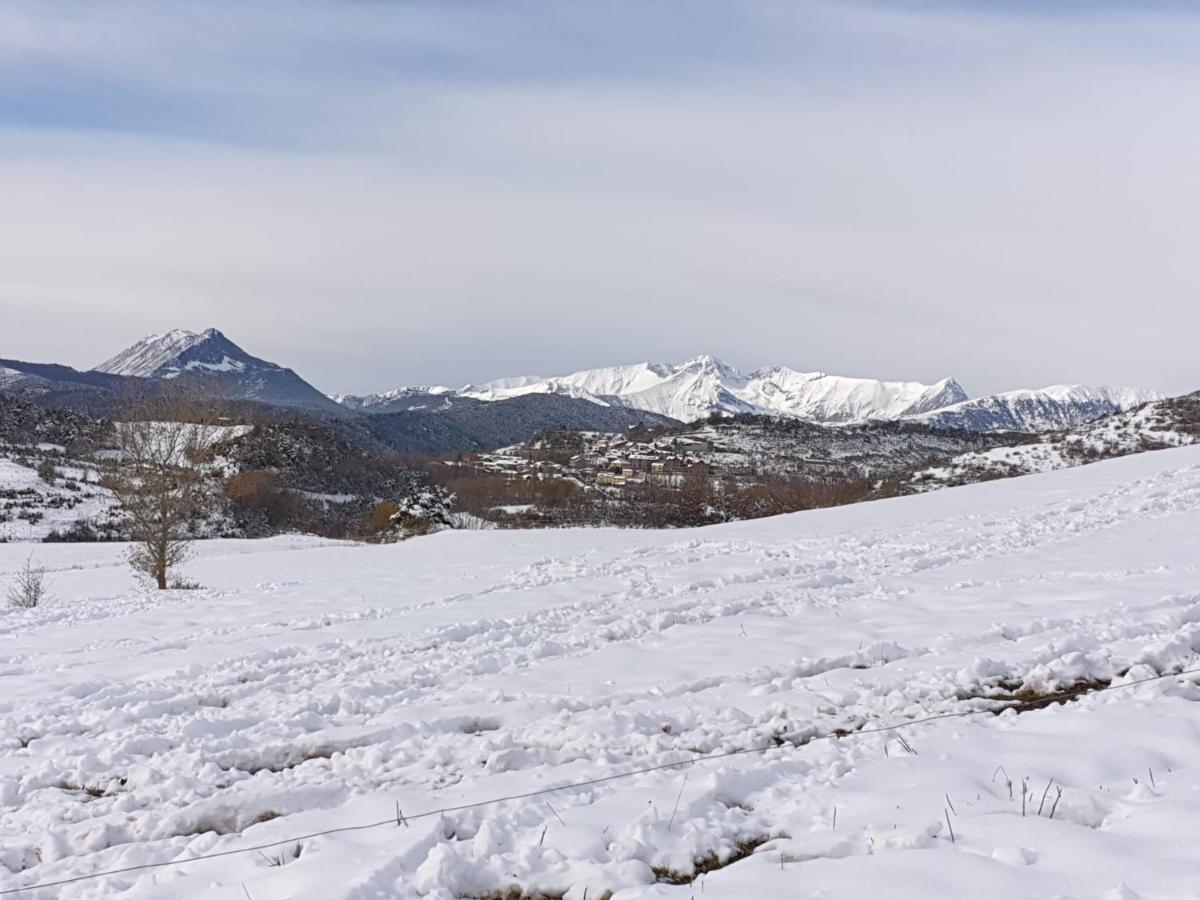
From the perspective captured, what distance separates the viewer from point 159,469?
22.5 meters

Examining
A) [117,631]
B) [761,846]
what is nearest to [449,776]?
[761,846]

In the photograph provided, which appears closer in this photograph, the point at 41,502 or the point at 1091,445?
the point at 41,502

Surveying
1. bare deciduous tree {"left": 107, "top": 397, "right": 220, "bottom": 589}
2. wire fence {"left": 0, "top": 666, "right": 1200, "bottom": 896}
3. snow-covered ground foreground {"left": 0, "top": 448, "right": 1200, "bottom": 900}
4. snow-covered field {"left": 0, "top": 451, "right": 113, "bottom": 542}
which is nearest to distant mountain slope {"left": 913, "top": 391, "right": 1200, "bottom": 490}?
bare deciduous tree {"left": 107, "top": 397, "right": 220, "bottom": 589}

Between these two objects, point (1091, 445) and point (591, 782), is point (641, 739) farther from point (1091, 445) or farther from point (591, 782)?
point (1091, 445)

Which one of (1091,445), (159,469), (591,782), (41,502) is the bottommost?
(41,502)

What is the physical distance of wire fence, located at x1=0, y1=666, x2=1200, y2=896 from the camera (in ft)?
16.1

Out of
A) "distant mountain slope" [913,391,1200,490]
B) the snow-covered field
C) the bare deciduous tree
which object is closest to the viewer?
the bare deciduous tree

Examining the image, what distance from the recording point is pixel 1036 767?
216 inches

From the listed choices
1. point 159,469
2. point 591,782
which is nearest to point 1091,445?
point 159,469

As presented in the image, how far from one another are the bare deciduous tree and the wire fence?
19789 millimetres

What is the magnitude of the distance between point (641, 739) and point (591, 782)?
0.86m

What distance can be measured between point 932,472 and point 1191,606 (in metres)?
131

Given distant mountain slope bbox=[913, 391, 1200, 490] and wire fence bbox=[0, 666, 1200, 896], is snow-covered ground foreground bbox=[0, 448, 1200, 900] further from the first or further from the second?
distant mountain slope bbox=[913, 391, 1200, 490]

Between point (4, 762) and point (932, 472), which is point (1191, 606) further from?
point (932, 472)
